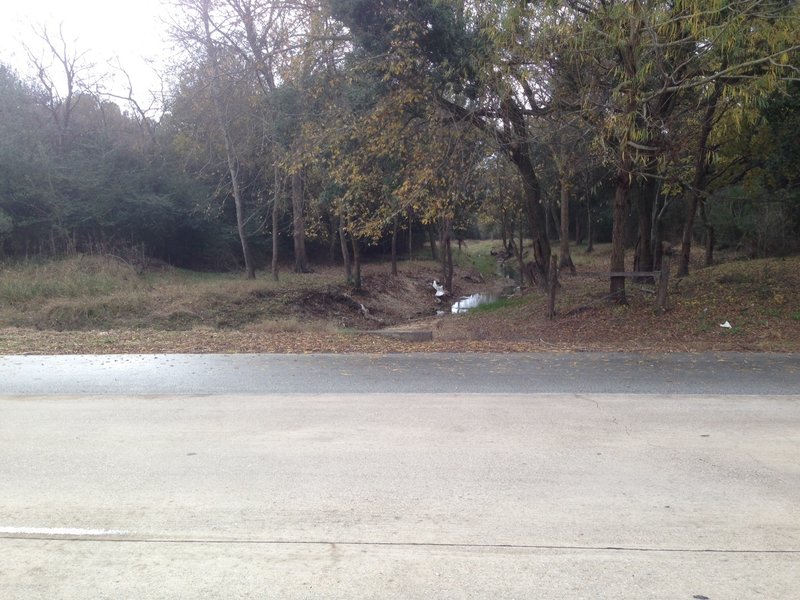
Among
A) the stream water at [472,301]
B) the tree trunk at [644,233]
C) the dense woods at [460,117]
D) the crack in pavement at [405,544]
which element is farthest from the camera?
the stream water at [472,301]

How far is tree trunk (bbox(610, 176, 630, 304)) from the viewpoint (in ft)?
55.6

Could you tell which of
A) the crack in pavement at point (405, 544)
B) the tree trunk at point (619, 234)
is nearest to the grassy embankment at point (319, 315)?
the tree trunk at point (619, 234)

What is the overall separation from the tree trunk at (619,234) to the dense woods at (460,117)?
8cm

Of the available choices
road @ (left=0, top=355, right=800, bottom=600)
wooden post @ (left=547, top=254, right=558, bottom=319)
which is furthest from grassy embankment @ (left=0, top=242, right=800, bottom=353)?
road @ (left=0, top=355, right=800, bottom=600)

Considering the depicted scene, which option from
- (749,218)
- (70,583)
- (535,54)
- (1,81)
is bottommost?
(70,583)

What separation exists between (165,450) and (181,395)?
8.84 feet

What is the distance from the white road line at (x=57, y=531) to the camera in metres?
4.85

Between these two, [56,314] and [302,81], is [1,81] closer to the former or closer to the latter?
[56,314]

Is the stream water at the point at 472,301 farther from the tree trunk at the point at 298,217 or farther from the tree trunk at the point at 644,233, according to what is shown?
the tree trunk at the point at 644,233

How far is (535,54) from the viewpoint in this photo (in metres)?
14.0

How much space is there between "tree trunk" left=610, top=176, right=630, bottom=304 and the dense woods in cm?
8

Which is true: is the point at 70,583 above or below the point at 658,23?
below

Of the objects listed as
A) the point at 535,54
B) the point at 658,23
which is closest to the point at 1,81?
the point at 535,54

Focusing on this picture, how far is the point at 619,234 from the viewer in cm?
1741
